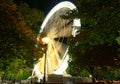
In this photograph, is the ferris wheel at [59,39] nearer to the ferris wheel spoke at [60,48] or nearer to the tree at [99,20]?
the ferris wheel spoke at [60,48]

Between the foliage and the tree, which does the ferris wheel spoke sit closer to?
the foliage

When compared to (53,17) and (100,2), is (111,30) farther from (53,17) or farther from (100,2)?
(53,17)

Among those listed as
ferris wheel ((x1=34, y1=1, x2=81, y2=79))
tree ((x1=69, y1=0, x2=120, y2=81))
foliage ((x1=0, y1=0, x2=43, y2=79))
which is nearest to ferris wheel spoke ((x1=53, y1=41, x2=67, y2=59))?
ferris wheel ((x1=34, y1=1, x2=81, y2=79))

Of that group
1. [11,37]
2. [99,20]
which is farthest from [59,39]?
[99,20]

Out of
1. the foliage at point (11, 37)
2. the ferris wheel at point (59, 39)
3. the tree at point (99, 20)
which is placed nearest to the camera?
the tree at point (99, 20)

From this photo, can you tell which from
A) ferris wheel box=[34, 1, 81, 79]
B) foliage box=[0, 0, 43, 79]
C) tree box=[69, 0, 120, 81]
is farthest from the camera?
ferris wheel box=[34, 1, 81, 79]

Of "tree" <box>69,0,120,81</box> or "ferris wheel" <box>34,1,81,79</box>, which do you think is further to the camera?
"ferris wheel" <box>34,1,81,79</box>

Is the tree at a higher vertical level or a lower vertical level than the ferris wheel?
lower

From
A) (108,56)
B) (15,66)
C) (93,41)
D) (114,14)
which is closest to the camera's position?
(114,14)

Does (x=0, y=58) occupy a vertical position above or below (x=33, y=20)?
below

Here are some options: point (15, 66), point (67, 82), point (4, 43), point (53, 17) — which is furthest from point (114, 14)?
point (53, 17)

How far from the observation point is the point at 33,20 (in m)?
37.5

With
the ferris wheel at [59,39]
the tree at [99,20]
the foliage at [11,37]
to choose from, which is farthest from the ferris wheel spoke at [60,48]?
the tree at [99,20]

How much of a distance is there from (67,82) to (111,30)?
2.99 metres
